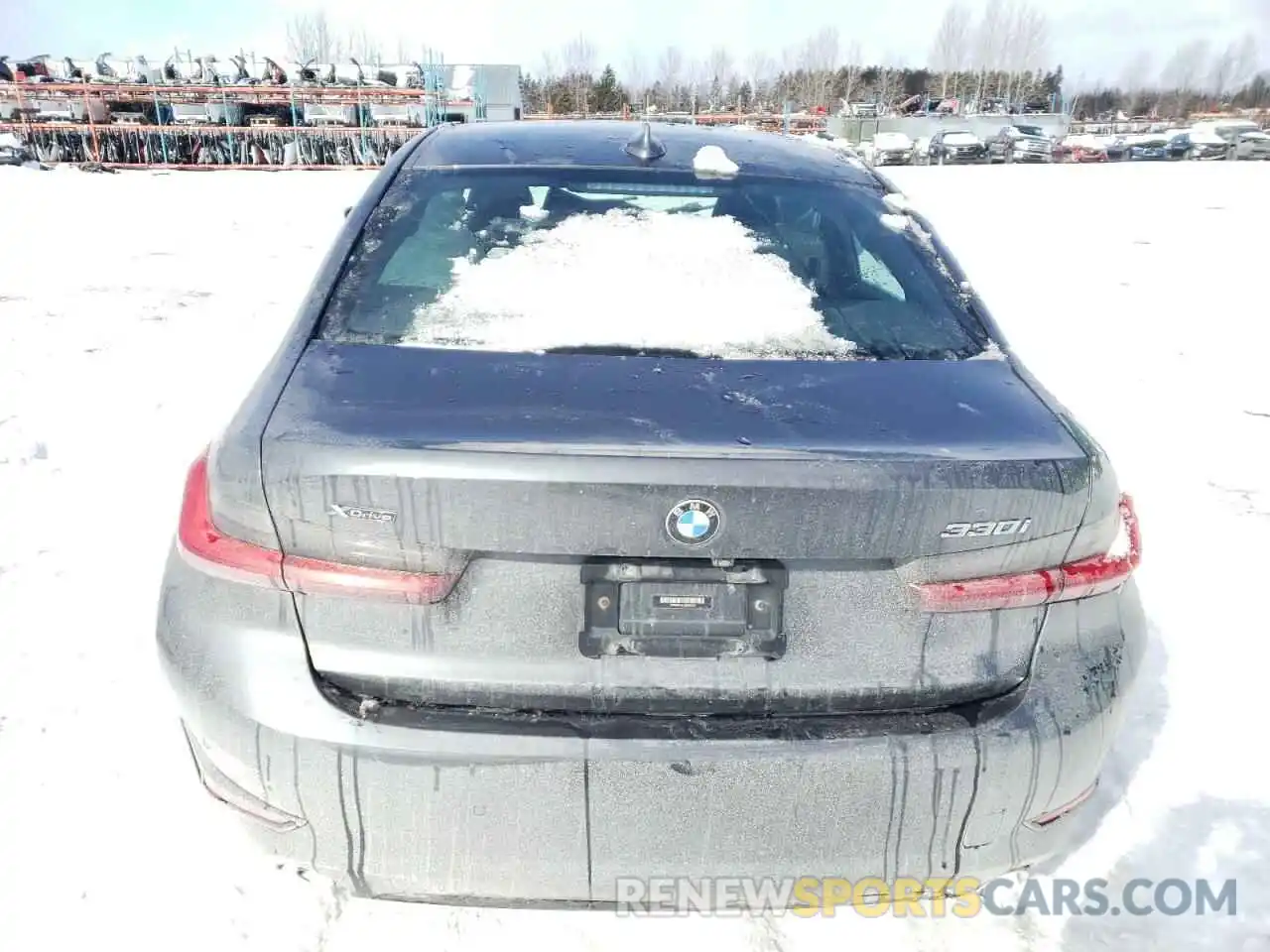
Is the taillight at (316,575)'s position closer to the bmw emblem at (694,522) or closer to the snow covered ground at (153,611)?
the bmw emblem at (694,522)

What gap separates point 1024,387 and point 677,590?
3.18ft

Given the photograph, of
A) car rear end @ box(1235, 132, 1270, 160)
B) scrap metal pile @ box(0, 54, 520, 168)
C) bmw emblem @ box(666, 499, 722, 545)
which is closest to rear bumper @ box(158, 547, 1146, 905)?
bmw emblem @ box(666, 499, 722, 545)

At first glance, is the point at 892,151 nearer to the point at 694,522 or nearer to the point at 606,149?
the point at 606,149

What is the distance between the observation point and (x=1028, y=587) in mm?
1711

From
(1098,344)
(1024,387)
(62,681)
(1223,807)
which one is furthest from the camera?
(1098,344)

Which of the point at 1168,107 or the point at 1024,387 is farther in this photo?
the point at 1168,107

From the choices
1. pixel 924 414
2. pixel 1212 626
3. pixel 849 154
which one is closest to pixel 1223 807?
pixel 1212 626

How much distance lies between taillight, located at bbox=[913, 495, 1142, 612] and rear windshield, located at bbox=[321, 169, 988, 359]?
65 centimetres

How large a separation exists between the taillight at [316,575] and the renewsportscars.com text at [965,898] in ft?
2.37

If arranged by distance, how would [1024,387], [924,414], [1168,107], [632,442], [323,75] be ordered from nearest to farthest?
[632,442]
[924,414]
[1024,387]
[323,75]
[1168,107]

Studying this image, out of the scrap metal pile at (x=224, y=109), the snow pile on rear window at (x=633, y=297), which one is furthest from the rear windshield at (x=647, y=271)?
the scrap metal pile at (x=224, y=109)

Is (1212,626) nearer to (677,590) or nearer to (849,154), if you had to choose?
Result: (849,154)

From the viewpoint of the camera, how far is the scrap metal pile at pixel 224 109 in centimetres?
3023

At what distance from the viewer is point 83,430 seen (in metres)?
4.96
